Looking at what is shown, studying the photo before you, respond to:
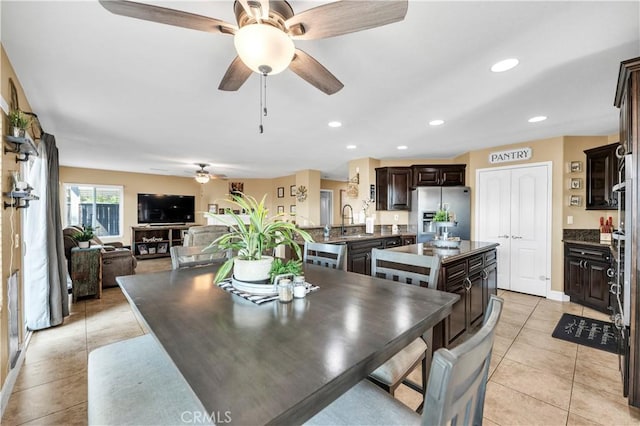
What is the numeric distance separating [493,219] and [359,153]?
2564 millimetres

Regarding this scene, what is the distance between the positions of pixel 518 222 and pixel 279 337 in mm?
4734

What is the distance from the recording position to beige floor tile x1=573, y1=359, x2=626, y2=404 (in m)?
1.99

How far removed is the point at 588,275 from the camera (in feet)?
11.7

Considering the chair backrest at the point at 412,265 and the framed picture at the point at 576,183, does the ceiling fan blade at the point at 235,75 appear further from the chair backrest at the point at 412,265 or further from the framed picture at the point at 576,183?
the framed picture at the point at 576,183

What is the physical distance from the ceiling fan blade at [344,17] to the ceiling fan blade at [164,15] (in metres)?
0.34

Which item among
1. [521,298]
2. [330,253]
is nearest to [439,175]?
[521,298]

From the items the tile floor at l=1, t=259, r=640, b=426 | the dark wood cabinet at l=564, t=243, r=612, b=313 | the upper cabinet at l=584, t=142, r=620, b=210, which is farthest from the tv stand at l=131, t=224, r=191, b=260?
the upper cabinet at l=584, t=142, r=620, b=210

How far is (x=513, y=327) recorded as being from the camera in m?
3.05

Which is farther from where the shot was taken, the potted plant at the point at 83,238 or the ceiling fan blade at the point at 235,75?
the potted plant at the point at 83,238

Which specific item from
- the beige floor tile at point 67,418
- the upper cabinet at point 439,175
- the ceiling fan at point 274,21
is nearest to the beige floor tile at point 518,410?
the ceiling fan at point 274,21

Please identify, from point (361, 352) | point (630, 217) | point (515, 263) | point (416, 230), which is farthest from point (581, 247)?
point (361, 352)

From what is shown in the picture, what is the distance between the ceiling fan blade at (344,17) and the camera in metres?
1.11

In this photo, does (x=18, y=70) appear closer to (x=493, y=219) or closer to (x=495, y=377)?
(x=495, y=377)

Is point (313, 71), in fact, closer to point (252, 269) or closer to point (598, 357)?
point (252, 269)
